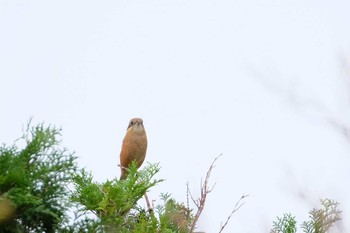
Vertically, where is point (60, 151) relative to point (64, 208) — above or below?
above

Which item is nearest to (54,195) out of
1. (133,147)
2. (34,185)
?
(34,185)

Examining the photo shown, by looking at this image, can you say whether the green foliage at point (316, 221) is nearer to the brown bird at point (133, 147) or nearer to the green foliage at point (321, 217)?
the green foliage at point (321, 217)

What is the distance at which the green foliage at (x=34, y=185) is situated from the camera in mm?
3113

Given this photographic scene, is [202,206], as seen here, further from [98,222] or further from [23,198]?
[23,198]

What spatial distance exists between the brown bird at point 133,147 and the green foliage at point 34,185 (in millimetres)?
2606

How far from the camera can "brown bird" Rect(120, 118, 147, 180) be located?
602 cm

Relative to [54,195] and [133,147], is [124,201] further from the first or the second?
[133,147]

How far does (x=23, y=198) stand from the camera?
309 centimetres

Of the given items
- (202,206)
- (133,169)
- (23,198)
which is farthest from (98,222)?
(202,206)

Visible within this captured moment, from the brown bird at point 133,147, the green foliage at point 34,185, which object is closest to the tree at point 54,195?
the green foliage at point 34,185

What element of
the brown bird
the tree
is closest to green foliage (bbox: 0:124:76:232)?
the tree

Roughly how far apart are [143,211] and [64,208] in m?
0.86

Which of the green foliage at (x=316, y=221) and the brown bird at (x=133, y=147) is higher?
the brown bird at (x=133, y=147)

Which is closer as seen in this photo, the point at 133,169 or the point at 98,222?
the point at 98,222
